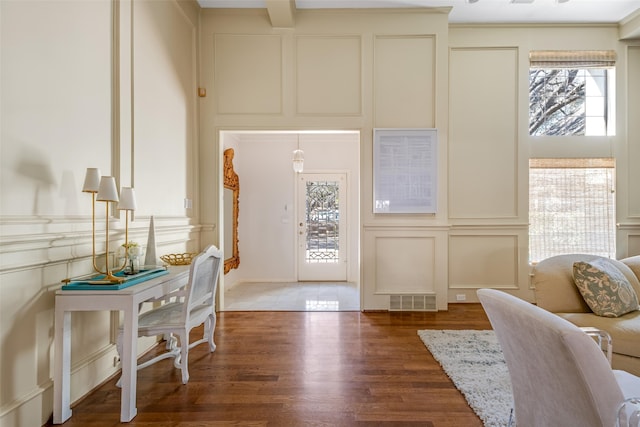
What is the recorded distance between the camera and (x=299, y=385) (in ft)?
7.41

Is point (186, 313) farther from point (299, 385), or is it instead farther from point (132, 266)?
point (299, 385)

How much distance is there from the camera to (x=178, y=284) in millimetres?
2451

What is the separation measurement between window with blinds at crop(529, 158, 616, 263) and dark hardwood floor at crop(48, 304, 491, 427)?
1783mm

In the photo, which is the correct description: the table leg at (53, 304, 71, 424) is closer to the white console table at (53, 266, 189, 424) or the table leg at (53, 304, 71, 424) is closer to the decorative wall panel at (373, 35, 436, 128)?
the white console table at (53, 266, 189, 424)

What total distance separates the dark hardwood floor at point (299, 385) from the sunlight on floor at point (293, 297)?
744 millimetres

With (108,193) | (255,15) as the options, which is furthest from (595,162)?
(108,193)

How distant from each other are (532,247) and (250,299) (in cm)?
377

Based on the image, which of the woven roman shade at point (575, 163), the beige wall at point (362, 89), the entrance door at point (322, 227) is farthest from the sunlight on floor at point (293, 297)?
the woven roman shade at point (575, 163)

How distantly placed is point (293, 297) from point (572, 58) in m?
4.77

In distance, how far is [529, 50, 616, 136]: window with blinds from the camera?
4258 mm

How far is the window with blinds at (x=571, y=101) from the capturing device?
4258mm

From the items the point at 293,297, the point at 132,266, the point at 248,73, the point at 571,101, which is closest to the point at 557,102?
the point at 571,101

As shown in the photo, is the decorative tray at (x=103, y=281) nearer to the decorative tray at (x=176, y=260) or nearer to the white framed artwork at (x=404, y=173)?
the decorative tray at (x=176, y=260)

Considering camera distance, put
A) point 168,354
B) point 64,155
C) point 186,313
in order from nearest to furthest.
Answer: point 64,155 < point 186,313 < point 168,354
